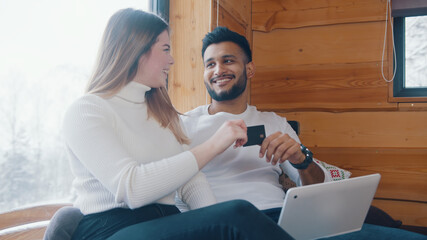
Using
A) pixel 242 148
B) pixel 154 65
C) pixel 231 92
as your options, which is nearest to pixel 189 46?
pixel 231 92

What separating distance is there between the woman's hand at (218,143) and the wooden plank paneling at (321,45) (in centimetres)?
146

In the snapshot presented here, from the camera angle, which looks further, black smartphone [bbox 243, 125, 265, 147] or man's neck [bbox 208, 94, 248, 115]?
man's neck [bbox 208, 94, 248, 115]

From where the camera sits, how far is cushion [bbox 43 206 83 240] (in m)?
0.90

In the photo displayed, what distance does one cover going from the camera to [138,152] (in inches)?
42.9

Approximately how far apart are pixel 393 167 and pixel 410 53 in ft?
2.32

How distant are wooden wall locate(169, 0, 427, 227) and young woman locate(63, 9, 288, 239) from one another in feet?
2.47

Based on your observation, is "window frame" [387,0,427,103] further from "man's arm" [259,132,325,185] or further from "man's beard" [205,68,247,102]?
"man's arm" [259,132,325,185]

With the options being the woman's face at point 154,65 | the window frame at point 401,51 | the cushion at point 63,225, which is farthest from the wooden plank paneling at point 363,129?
the cushion at point 63,225

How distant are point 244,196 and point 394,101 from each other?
1273mm

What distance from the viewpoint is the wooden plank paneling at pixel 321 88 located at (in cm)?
227

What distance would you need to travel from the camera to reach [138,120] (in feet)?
3.81

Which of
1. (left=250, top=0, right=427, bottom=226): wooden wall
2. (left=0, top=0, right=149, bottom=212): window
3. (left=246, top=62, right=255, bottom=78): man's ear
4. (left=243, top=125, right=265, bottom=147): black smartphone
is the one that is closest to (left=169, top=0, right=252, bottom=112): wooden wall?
(left=246, top=62, right=255, bottom=78): man's ear

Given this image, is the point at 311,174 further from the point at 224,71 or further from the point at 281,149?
the point at 224,71

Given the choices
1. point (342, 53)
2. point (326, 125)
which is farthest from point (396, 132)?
point (342, 53)
